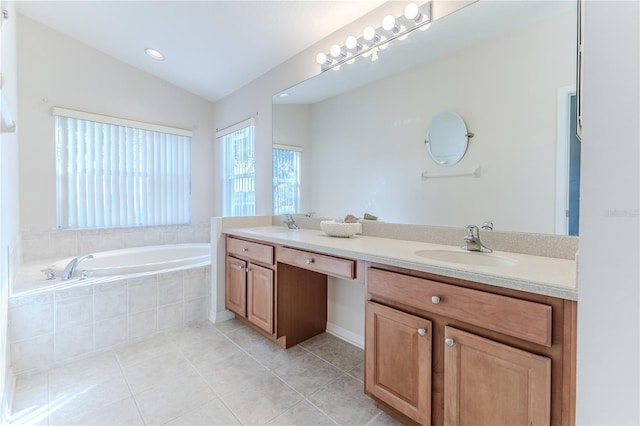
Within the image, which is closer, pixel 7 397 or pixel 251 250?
pixel 7 397

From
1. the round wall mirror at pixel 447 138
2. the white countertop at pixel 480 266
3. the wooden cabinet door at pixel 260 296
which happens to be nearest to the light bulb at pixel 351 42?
the round wall mirror at pixel 447 138

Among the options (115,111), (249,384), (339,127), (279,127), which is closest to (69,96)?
(115,111)

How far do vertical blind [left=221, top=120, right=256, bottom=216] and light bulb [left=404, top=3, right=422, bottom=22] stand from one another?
5.88 ft

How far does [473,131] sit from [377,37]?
90 cm

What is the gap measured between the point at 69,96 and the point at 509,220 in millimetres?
3731

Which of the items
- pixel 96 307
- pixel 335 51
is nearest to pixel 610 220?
pixel 335 51

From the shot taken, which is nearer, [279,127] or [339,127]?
[339,127]

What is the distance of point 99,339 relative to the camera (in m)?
1.98

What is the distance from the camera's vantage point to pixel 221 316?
250cm

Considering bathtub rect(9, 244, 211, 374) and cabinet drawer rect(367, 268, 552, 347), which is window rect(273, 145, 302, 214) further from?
cabinet drawer rect(367, 268, 552, 347)

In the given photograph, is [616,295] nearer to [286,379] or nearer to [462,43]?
[462,43]

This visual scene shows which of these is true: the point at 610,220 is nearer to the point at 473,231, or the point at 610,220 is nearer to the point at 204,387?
the point at 473,231

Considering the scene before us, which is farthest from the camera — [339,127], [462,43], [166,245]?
[166,245]

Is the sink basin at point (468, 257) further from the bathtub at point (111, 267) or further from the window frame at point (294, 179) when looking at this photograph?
the bathtub at point (111, 267)
